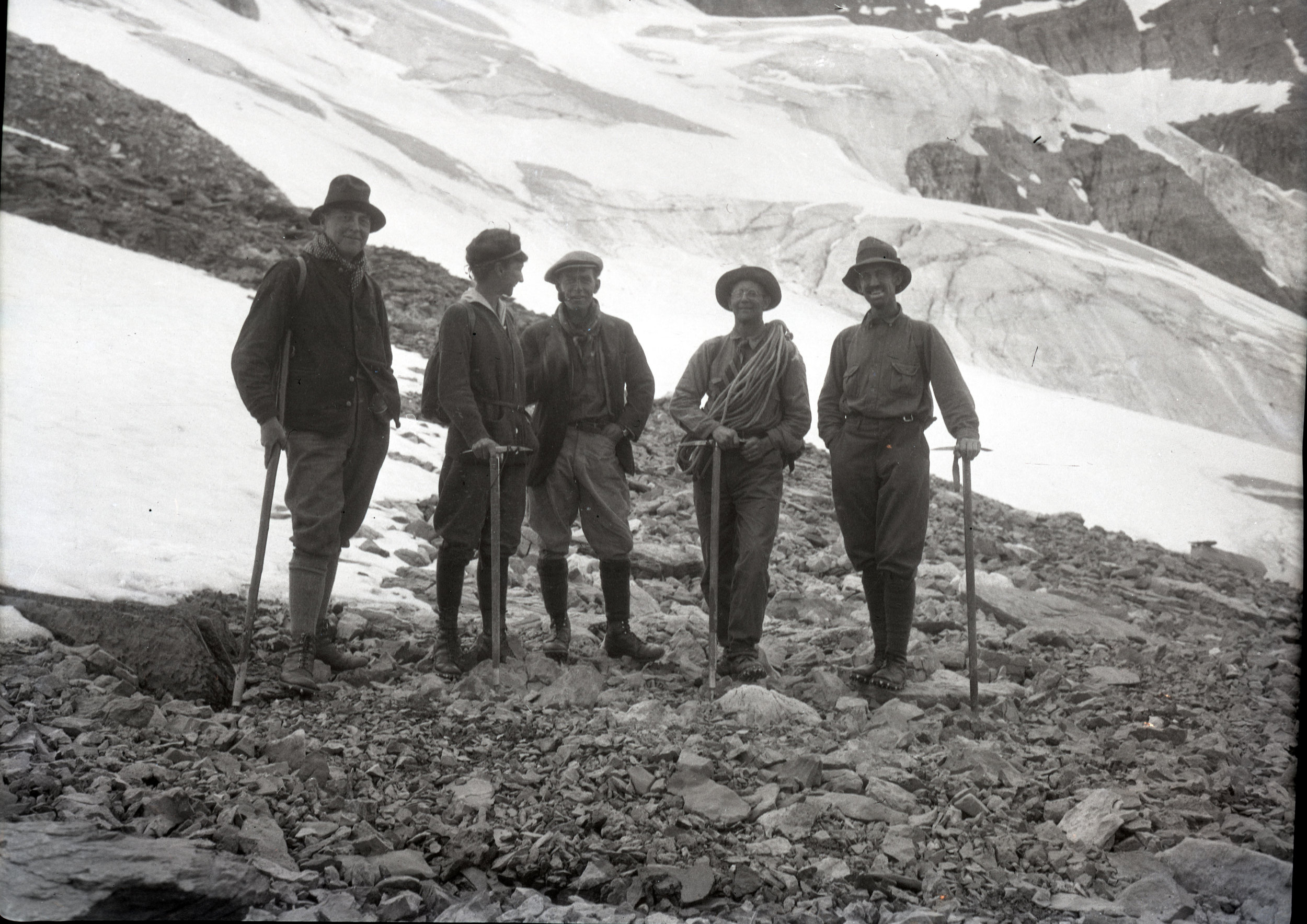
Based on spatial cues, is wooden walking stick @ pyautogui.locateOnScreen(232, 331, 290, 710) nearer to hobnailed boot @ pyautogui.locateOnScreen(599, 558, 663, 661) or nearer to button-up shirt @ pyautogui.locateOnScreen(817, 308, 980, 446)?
hobnailed boot @ pyautogui.locateOnScreen(599, 558, 663, 661)

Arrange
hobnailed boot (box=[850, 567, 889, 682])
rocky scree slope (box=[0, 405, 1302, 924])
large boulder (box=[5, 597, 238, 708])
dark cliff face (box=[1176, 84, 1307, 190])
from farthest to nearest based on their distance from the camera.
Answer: dark cliff face (box=[1176, 84, 1307, 190]), hobnailed boot (box=[850, 567, 889, 682]), large boulder (box=[5, 597, 238, 708]), rocky scree slope (box=[0, 405, 1302, 924])

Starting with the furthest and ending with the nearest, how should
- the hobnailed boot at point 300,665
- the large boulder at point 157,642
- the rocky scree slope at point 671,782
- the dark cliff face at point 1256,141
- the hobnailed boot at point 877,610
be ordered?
the dark cliff face at point 1256,141 → the hobnailed boot at point 877,610 → the hobnailed boot at point 300,665 → the large boulder at point 157,642 → the rocky scree slope at point 671,782

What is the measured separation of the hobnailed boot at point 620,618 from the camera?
443 cm

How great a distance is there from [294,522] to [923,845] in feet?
8.19

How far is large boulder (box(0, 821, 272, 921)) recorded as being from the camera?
227 cm

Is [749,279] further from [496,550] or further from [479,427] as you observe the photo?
[496,550]

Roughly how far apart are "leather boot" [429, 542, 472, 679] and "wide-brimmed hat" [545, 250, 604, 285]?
129 centimetres

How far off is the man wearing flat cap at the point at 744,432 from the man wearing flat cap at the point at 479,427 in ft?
2.67

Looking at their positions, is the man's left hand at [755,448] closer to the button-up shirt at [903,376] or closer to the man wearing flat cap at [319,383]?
the button-up shirt at [903,376]

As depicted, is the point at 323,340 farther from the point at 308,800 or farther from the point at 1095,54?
the point at 1095,54

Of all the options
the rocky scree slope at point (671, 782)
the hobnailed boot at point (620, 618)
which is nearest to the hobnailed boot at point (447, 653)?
the rocky scree slope at point (671, 782)

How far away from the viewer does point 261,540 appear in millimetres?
3658

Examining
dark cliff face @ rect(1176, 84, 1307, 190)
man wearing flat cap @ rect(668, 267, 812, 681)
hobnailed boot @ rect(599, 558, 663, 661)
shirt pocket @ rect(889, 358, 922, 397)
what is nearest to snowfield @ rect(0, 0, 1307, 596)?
dark cliff face @ rect(1176, 84, 1307, 190)

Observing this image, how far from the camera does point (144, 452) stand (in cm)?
546
